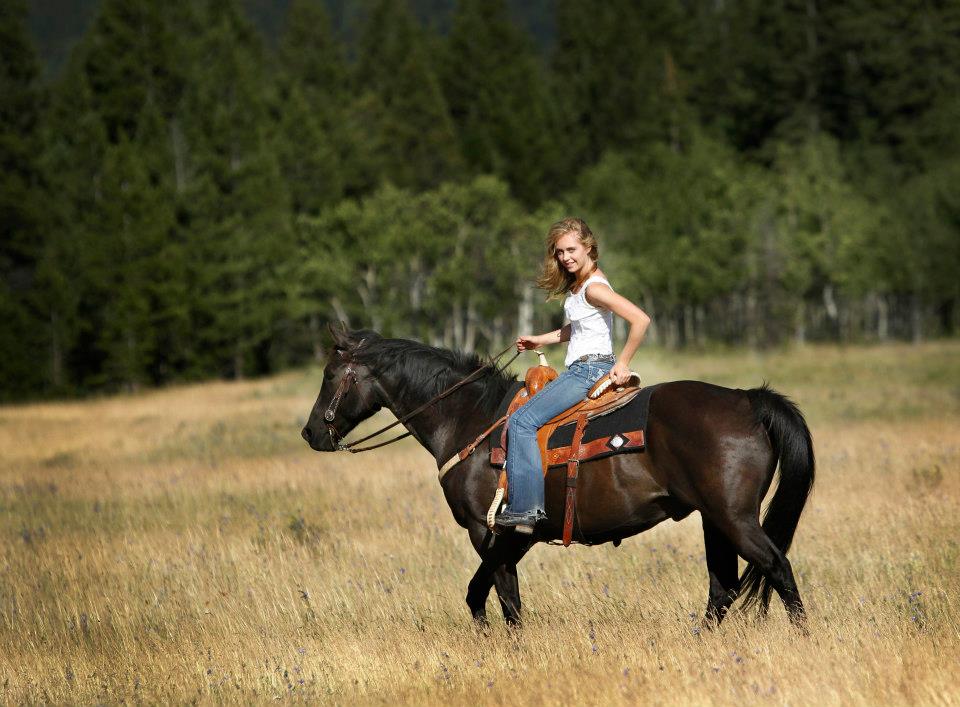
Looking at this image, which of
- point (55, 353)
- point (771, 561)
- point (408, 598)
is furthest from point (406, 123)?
point (771, 561)

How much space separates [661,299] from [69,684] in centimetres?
6510

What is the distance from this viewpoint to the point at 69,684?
6.45 meters

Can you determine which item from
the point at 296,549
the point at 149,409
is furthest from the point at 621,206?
the point at 296,549

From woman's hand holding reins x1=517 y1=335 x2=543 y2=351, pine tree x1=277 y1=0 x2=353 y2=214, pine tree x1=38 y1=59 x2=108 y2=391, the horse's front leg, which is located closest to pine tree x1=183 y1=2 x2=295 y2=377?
pine tree x1=277 y1=0 x2=353 y2=214

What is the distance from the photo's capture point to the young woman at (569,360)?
21.9ft

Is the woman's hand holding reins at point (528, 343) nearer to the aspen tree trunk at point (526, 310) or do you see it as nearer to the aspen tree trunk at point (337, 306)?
the aspen tree trunk at point (526, 310)

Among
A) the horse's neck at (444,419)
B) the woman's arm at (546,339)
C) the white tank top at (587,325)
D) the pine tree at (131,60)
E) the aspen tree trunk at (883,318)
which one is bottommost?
the aspen tree trunk at (883,318)

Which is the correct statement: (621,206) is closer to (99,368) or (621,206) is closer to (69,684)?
(99,368)

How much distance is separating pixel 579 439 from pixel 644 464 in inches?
16.9

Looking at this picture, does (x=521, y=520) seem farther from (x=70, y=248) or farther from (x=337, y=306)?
(x=337, y=306)

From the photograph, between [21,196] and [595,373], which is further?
[21,196]

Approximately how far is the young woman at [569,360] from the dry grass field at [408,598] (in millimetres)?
877

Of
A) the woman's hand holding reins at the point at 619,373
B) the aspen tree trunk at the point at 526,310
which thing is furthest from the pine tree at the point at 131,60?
the woman's hand holding reins at the point at 619,373

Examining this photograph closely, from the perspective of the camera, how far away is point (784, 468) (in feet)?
20.7
